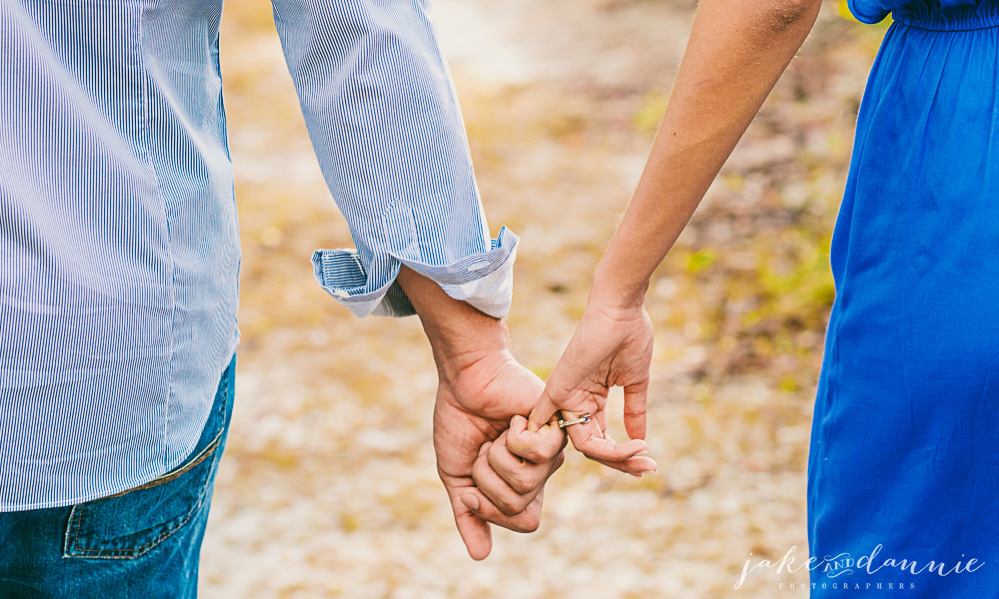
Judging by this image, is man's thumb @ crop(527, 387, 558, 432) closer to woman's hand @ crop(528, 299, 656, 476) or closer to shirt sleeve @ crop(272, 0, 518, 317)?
woman's hand @ crop(528, 299, 656, 476)

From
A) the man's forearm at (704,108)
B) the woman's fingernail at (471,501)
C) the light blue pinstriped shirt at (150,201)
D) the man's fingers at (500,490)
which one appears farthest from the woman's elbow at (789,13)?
the woman's fingernail at (471,501)

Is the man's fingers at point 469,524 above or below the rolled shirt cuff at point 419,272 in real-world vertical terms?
below

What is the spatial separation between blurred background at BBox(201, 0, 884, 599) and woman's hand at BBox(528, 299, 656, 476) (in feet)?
4.03

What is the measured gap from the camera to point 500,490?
1.67 meters

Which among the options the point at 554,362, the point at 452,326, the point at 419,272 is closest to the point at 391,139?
the point at 419,272

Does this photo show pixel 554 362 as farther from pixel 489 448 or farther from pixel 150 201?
pixel 150 201

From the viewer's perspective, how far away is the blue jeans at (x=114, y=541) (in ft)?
3.84

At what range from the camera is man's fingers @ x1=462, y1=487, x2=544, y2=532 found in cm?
172

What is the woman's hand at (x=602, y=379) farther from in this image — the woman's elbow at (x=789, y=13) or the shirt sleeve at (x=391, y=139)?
the woman's elbow at (x=789, y=13)

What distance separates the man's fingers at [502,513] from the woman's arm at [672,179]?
0.62 feet

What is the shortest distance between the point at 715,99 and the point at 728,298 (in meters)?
2.88

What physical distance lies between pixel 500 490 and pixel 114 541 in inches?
27.4

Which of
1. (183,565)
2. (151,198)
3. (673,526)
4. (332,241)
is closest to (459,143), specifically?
(151,198)

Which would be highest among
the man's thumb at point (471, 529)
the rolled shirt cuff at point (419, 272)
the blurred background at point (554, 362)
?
the rolled shirt cuff at point (419, 272)
